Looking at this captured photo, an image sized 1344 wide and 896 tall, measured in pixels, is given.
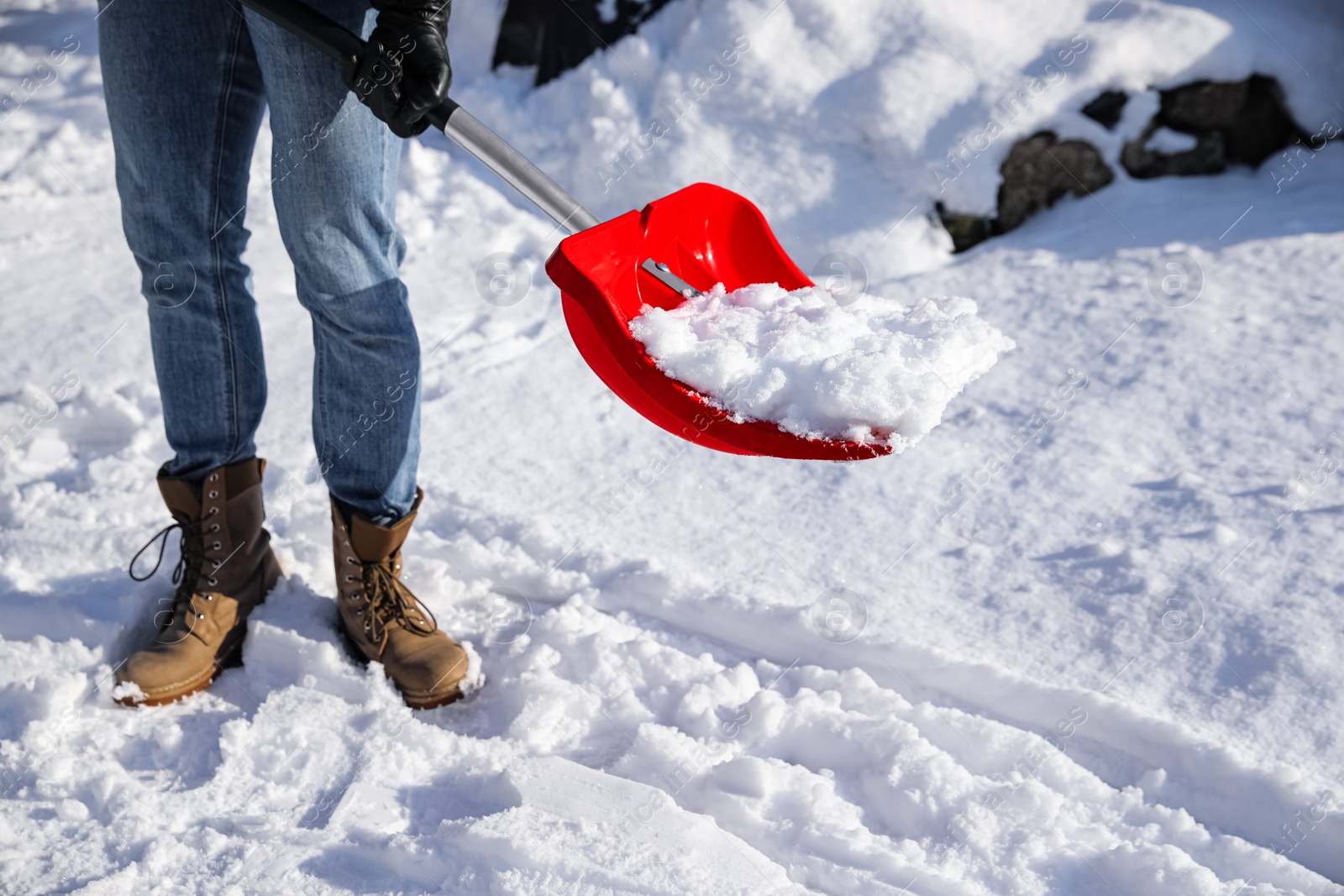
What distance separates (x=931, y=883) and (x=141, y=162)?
1451 millimetres

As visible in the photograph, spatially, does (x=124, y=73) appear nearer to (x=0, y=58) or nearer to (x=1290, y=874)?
(x=1290, y=874)

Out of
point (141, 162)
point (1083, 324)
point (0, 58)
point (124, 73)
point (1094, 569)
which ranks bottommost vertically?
point (1094, 569)

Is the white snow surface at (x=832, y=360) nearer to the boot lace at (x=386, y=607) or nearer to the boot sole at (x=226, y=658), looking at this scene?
the boot lace at (x=386, y=607)

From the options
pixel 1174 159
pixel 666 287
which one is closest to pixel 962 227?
pixel 1174 159

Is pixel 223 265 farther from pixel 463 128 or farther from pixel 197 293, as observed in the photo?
pixel 463 128

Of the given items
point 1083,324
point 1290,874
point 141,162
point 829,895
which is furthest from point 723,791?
point 1083,324

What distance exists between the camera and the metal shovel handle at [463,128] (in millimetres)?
1179

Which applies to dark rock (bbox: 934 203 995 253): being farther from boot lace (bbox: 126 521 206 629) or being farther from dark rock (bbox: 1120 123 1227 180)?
boot lace (bbox: 126 521 206 629)

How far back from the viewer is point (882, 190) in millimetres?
3229

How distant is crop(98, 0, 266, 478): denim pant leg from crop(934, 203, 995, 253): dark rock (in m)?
2.27

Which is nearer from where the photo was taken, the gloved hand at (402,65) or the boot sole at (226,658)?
the gloved hand at (402,65)

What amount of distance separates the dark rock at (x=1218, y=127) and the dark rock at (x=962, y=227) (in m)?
0.60

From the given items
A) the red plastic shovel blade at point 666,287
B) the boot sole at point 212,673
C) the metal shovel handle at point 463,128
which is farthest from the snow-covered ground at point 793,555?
the metal shovel handle at point 463,128

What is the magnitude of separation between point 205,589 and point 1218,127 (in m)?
3.43
